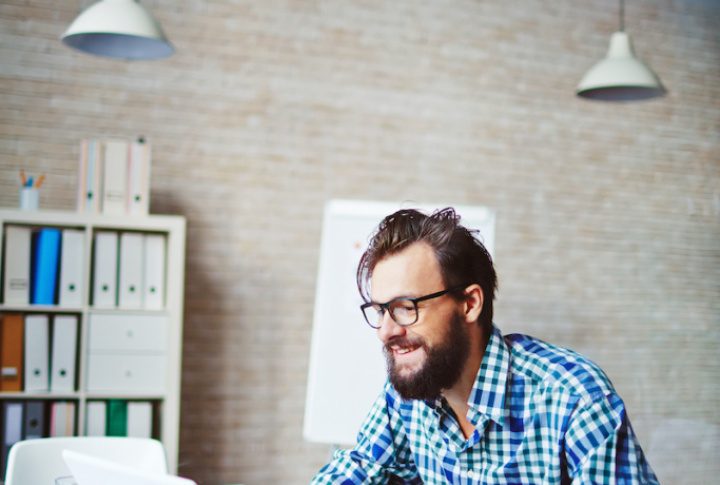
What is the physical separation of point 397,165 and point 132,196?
1410 millimetres

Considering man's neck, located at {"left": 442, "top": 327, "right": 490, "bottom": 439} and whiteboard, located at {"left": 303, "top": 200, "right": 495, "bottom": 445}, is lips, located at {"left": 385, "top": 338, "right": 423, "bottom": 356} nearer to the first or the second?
man's neck, located at {"left": 442, "top": 327, "right": 490, "bottom": 439}

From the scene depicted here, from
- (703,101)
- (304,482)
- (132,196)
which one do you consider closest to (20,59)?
(132,196)

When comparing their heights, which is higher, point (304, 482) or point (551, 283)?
point (551, 283)

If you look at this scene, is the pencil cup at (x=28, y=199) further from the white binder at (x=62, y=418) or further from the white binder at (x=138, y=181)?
the white binder at (x=62, y=418)

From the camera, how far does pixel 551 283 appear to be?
397 cm

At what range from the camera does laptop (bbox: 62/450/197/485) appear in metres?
1.08

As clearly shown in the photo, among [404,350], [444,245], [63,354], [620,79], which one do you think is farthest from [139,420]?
[620,79]

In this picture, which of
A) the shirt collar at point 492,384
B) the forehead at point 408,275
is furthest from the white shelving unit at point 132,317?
the shirt collar at point 492,384

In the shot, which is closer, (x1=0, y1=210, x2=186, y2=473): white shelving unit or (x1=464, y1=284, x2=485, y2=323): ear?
(x1=464, y1=284, x2=485, y2=323): ear

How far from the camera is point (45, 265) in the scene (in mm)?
2785

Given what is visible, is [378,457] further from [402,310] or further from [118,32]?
[118,32]

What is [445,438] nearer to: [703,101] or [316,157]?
[316,157]

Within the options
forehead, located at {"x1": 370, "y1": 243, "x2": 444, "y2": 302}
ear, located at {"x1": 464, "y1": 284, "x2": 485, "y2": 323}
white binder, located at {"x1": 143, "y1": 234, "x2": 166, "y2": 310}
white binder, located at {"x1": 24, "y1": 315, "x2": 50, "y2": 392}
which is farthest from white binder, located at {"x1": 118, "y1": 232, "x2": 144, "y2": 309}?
ear, located at {"x1": 464, "y1": 284, "x2": 485, "y2": 323}

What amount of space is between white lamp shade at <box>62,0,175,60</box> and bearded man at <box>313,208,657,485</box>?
1.42m
